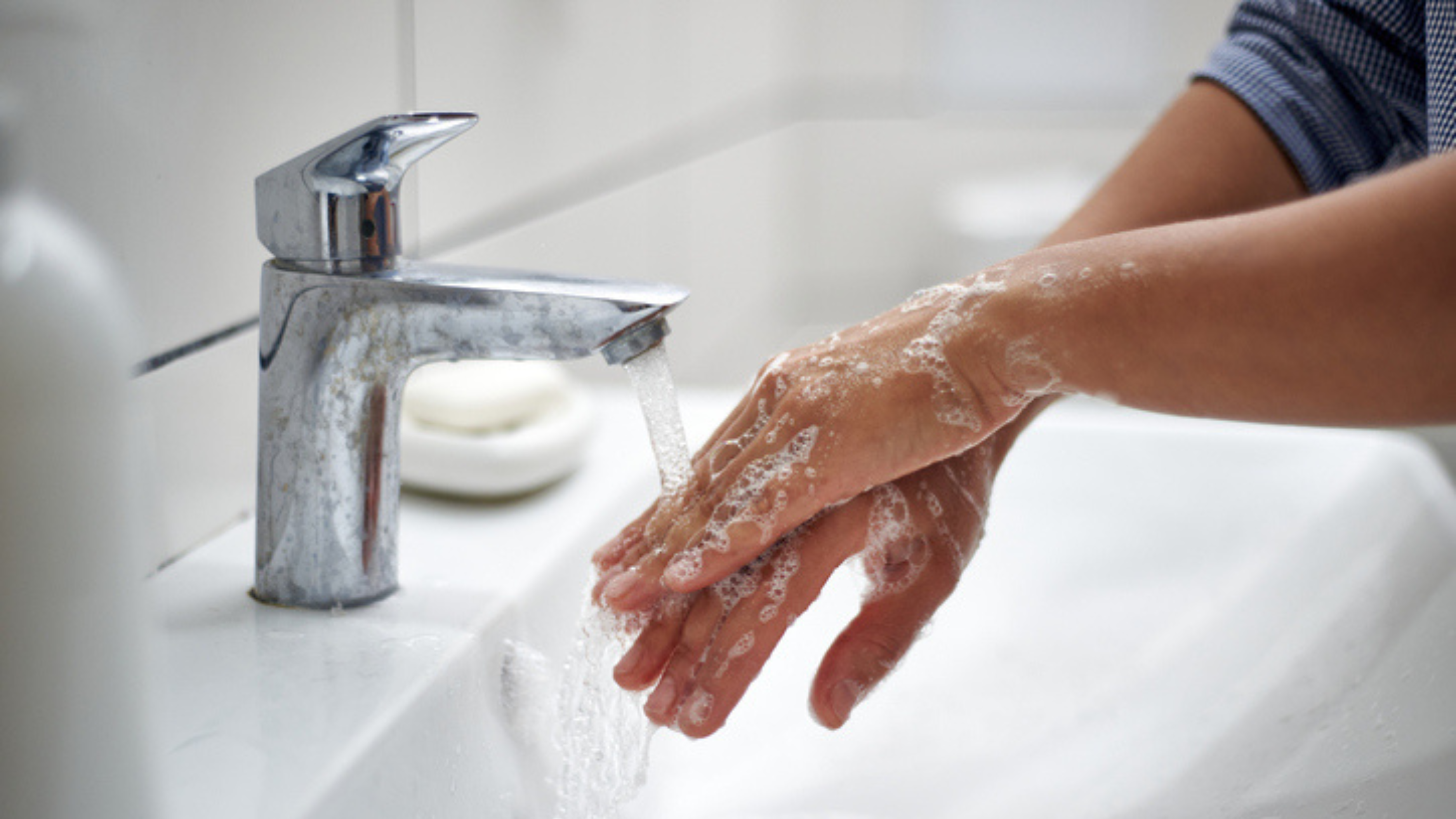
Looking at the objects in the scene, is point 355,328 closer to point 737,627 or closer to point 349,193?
point 349,193

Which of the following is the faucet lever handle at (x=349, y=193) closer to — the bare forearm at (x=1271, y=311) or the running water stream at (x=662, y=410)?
the running water stream at (x=662, y=410)

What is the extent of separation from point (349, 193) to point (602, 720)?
0.21m

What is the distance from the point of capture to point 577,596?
1.93ft

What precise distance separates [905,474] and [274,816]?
247 millimetres

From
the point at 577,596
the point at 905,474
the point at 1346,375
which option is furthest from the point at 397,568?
the point at 1346,375

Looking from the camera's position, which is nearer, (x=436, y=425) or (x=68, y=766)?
(x=68, y=766)

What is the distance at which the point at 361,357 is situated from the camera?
0.46 meters

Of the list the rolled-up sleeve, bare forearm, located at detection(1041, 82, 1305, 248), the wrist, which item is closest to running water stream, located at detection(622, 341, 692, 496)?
the wrist

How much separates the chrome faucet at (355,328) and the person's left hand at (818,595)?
104 millimetres

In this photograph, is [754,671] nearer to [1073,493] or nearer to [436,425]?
[436,425]

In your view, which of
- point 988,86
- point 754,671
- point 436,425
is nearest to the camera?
point 754,671

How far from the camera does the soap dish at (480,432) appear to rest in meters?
0.60

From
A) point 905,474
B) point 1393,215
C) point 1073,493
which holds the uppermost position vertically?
point 1393,215

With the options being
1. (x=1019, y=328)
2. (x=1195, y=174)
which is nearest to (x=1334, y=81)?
(x=1195, y=174)
